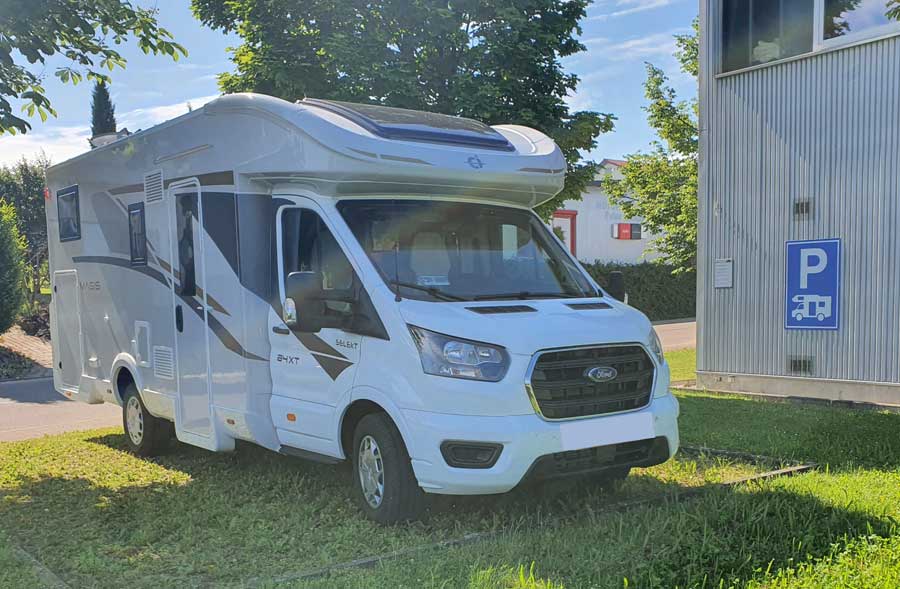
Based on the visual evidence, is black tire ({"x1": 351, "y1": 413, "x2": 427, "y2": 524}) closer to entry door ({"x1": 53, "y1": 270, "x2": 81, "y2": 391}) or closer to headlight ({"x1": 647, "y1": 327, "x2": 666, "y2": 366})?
headlight ({"x1": 647, "y1": 327, "x2": 666, "y2": 366})

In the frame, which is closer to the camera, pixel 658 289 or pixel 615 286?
pixel 615 286

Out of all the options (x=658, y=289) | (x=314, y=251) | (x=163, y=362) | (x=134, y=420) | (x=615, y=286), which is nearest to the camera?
(x=314, y=251)

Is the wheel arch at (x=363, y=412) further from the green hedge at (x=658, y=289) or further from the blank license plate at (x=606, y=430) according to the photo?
the green hedge at (x=658, y=289)

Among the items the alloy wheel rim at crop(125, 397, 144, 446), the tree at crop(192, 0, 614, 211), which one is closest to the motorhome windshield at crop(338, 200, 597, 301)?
the alloy wheel rim at crop(125, 397, 144, 446)

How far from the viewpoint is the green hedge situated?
30.5 metres

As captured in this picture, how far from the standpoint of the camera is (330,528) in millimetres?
5477

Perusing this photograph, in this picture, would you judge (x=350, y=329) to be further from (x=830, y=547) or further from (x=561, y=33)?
(x=561, y=33)

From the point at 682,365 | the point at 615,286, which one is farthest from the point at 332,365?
the point at 682,365

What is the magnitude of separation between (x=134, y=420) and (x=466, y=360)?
15.0ft

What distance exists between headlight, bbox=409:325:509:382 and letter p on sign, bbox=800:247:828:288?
7.23 m

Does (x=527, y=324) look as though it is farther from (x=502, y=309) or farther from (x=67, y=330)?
(x=67, y=330)

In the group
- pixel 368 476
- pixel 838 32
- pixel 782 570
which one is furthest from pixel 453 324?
pixel 838 32

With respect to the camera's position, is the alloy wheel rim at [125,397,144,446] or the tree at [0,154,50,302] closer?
the alloy wheel rim at [125,397,144,446]

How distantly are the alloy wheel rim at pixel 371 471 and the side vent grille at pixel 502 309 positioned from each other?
3.62 feet
